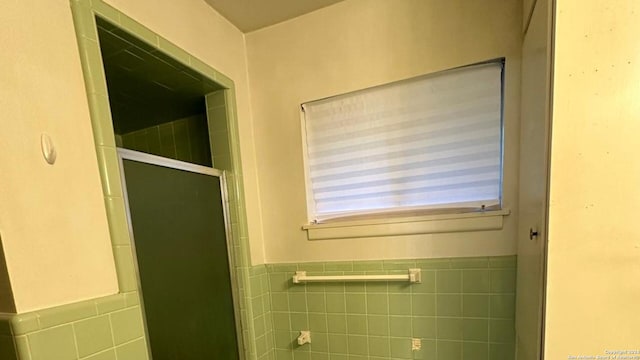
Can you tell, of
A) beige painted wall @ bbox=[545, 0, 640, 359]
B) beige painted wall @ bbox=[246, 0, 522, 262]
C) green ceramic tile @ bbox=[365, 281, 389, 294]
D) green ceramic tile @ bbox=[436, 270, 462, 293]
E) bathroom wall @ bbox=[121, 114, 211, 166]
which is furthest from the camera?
bathroom wall @ bbox=[121, 114, 211, 166]

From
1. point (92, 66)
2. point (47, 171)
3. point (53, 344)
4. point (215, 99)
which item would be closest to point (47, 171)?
point (47, 171)

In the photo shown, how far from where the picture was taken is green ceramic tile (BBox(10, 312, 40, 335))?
0.62 metres

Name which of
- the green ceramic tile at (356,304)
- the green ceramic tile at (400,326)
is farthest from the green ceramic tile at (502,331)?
the green ceramic tile at (356,304)

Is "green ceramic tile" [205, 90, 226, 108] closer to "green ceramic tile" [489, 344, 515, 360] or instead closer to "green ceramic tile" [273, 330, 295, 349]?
"green ceramic tile" [273, 330, 295, 349]

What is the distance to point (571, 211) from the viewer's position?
0.66 metres

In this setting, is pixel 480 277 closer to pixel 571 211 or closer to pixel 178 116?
pixel 571 211

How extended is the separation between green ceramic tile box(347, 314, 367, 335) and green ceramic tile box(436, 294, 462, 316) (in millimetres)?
397

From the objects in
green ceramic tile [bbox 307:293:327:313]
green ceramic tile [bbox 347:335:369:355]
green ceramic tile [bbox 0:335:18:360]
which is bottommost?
green ceramic tile [bbox 347:335:369:355]

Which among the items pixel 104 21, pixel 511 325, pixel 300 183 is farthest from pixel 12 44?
pixel 511 325

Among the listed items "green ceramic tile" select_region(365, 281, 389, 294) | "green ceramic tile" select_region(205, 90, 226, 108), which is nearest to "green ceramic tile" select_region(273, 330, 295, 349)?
"green ceramic tile" select_region(365, 281, 389, 294)

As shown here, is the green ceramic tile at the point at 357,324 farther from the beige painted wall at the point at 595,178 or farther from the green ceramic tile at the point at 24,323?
the green ceramic tile at the point at 24,323

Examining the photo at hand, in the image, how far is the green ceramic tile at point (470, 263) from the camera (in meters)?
1.23

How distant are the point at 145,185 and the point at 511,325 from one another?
1771 mm

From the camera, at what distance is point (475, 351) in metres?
1.27
